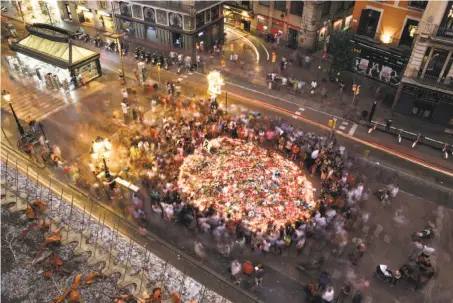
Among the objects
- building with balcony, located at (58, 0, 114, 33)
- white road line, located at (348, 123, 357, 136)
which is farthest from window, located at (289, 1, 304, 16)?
building with balcony, located at (58, 0, 114, 33)

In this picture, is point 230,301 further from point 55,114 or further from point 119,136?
point 55,114

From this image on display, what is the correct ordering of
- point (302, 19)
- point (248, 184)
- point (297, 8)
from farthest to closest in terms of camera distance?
point (297, 8) → point (302, 19) → point (248, 184)

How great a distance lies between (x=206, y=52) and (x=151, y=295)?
32873 mm

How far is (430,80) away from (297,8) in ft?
61.7

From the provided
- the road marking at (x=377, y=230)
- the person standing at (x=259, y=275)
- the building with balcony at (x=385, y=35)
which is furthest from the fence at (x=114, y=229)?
the building with balcony at (x=385, y=35)

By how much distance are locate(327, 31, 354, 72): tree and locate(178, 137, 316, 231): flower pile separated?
48.9 feet

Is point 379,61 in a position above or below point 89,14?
above

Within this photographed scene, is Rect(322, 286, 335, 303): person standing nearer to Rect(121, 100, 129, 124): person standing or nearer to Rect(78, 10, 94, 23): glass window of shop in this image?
Rect(121, 100, 129, 124): person standing

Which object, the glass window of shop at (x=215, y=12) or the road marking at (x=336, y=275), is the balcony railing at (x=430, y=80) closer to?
the road marking at (x=336, y=275)

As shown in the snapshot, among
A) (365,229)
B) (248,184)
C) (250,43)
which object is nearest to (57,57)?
(250,43)

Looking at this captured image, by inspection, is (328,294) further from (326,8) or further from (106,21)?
(106,21)

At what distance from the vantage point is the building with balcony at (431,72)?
27797mm

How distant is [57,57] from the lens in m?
35.2

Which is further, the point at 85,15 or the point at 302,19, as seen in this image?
the point at 85,15
